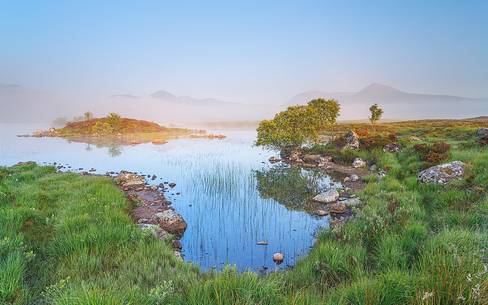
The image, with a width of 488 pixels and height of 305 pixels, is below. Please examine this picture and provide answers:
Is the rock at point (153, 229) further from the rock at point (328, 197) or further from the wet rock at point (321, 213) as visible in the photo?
the rock at point (328, 197)

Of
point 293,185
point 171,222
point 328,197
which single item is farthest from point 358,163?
point 171,222

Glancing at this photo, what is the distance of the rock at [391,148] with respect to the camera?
3060 cm

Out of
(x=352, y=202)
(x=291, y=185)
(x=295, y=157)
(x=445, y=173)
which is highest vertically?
(x=445, y=173)

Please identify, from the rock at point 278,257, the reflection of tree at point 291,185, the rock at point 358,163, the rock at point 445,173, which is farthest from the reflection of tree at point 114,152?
the rock at point 445,173

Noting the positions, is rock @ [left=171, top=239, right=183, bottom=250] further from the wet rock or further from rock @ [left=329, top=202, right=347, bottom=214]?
rock @ [left=329, top=202, right=347, bottom=214]

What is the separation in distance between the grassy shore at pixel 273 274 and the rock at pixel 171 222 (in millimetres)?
2045

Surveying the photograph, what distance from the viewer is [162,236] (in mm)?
11219

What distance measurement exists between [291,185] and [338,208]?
687 cm

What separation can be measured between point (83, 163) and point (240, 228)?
95.4 ft

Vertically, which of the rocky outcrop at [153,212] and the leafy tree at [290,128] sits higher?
the leafy tree at [290,128]

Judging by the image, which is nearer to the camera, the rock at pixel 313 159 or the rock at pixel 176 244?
the rock at pixel 176 244

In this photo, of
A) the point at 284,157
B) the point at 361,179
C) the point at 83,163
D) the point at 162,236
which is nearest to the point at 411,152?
the point at 361,179

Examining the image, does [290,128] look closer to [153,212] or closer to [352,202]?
[352,202]

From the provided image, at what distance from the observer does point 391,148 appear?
31188 mm
